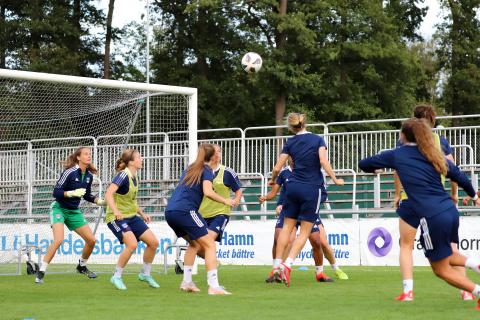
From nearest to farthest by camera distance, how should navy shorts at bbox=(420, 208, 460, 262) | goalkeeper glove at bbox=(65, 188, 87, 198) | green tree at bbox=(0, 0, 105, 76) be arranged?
navy shorts at bbox=(420, 208, 460, 262) < goalkeeper glove at bbox=(65, 188, 87, 198) < green tree at bbox=(0, 0, 105, 76)

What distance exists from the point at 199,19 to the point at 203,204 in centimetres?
2643

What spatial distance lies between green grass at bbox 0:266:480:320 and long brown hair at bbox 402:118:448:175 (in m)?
1.34

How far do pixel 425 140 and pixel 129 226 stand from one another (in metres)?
5.49

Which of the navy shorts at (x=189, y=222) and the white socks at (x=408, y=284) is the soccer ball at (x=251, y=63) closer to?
the navy shorts at (x=189, y=222)

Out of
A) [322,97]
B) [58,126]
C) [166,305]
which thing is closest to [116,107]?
[58,126]

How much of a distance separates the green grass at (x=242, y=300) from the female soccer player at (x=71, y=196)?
62 cm

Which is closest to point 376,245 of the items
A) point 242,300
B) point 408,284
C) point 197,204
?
point 197,204

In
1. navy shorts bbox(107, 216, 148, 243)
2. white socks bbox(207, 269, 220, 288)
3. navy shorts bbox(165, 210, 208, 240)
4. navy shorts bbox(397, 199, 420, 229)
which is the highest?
navy shorts bbox(397, 199, 420, 229)

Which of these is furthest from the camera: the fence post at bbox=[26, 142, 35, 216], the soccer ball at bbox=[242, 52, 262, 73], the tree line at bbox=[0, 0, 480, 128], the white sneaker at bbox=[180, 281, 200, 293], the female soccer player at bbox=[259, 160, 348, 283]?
the tree line at bbox=[0, 0, 480, 128]

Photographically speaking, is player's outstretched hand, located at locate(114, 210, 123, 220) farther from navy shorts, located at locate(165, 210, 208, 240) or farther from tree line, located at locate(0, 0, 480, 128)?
tree line, located at locate(0, 0, 480, 128)

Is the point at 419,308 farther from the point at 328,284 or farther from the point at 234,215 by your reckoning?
the point at 234,215

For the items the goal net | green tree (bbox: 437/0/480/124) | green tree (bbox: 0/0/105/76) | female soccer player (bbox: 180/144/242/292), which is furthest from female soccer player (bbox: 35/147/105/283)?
green tree (bbox: 437/0/480/124)

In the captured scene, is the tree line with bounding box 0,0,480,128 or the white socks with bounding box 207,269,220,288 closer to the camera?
the white socks with bounding box 207,269,220,288

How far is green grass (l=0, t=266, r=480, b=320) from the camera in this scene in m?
9.65
